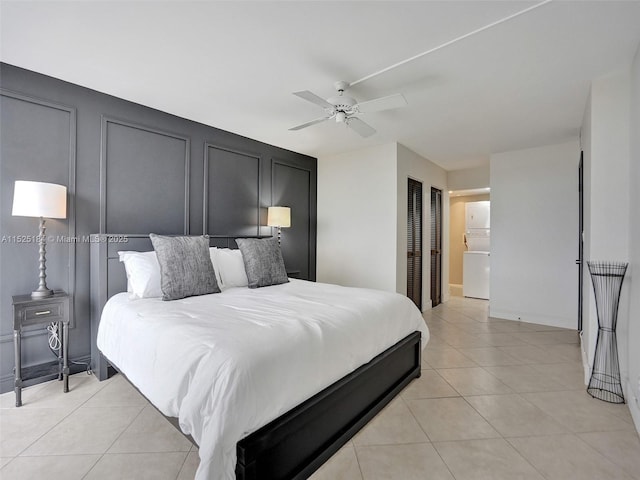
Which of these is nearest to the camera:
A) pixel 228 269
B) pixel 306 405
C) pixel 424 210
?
pixel 306 405

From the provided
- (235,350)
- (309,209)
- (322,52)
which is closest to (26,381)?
(235,350)

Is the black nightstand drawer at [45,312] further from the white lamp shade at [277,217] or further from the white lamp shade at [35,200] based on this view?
the white lamp shade at [277,217]

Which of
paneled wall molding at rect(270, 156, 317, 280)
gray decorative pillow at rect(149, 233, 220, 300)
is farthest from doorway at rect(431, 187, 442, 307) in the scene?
gray decorative pillow at rect(149, 233, 220, 300)

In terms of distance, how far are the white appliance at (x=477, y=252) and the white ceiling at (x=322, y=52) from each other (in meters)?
3.40

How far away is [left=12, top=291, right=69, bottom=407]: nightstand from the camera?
2252mm

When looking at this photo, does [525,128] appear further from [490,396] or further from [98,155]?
[98,155]

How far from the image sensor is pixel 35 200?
231cm

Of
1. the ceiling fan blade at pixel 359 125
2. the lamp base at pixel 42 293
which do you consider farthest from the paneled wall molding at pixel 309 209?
the lamp base at pixel 42 293

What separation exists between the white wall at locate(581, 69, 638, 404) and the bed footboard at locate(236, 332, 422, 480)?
1.80 meters

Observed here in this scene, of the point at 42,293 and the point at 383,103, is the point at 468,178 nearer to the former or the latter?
the point at 383,103

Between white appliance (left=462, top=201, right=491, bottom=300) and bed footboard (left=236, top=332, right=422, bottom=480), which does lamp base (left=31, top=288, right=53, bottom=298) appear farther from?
white appliance (left=462, top=201, right=491, bottom=300)

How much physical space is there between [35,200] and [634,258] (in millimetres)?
4412

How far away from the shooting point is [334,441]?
1789 millimetres

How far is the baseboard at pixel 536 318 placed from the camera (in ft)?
14.2
